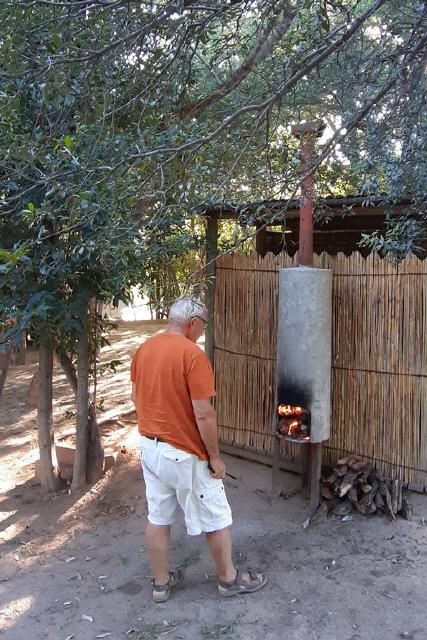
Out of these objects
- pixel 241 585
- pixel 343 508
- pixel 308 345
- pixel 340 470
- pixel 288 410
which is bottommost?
pixel 241 585

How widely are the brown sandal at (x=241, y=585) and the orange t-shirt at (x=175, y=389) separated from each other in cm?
82

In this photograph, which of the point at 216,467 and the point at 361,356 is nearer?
→ the point at 216,467

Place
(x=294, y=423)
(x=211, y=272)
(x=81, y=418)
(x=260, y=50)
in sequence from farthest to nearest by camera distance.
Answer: (x=211, y=272), (x=81, y=418), (x=294, y=423), (x=260, y=50)

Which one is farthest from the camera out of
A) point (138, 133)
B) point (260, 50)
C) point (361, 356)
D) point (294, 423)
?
point (361, 356)

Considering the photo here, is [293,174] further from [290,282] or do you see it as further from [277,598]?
[277,598]

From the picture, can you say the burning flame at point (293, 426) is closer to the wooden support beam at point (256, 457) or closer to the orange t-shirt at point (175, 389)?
the wooden support beam at point (256, 457)

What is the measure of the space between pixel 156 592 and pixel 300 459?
2.00 metres

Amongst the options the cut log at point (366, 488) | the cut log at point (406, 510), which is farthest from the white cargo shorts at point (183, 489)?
the cut log at point (406, 510)

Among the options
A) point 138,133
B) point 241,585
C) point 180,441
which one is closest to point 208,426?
point 180,441

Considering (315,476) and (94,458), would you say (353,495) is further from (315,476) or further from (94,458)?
(94,458)

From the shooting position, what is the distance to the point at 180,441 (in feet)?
10.8

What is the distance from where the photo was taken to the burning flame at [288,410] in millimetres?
4395

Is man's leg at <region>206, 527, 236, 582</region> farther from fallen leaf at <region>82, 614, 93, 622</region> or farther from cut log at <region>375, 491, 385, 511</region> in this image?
cut log at <region>375, 491, 385, 511</region>

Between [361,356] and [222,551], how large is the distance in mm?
2012
